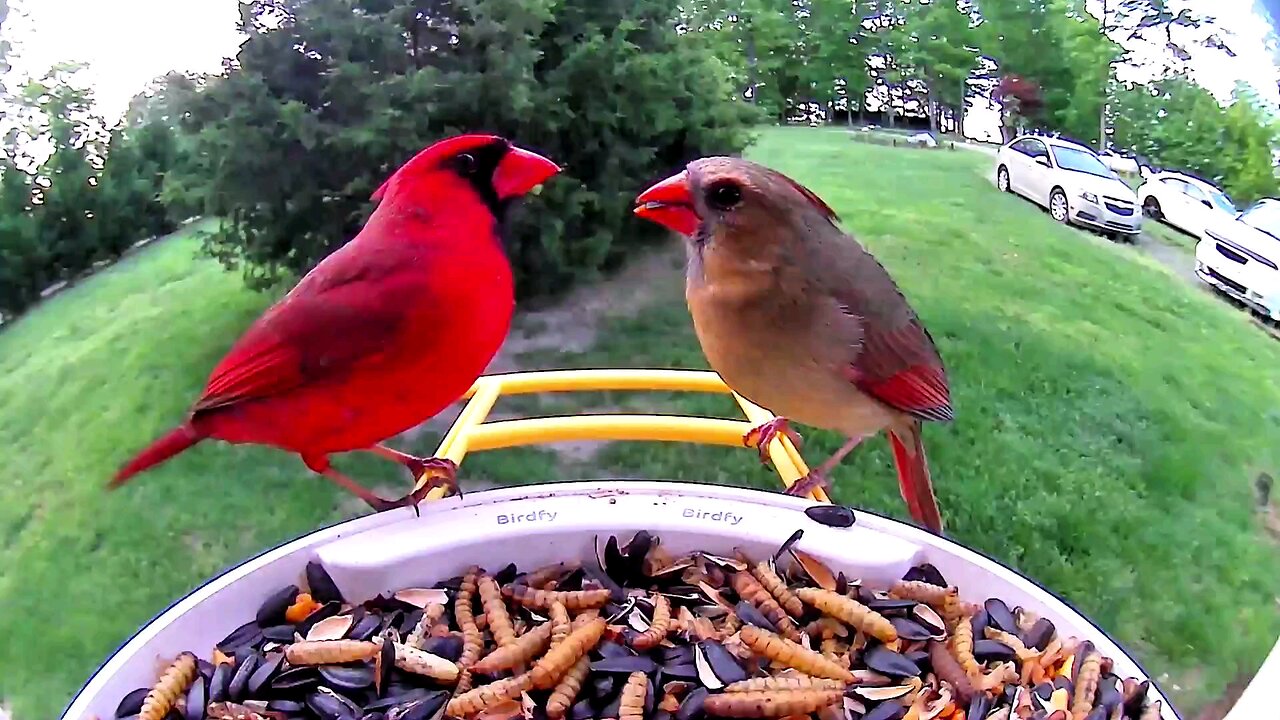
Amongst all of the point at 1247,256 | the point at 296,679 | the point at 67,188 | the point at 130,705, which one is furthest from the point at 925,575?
the point at 67,188

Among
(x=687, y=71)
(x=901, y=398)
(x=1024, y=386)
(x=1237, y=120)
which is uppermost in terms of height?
(x=687, y=71)

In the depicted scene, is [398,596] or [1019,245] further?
[1019,245]

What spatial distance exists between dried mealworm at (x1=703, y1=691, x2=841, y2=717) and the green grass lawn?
0.78 m

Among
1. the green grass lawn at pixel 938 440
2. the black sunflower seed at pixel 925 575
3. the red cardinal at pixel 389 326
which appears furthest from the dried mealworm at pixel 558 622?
the green grass lawn at pixel 938 440

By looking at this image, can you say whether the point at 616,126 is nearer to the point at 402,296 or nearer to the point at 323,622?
the point at 402,296

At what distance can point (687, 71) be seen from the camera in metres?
1.42

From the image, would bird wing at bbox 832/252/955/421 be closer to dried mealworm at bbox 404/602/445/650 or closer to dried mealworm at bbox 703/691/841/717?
dried mealworm at bbox 703/691/841/717

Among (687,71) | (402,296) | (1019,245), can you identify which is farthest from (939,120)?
(402,296)

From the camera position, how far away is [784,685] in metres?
0.76

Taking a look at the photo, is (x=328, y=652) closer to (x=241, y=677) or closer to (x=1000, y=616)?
(x=241, y=677)

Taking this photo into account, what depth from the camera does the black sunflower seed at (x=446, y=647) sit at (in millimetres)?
820

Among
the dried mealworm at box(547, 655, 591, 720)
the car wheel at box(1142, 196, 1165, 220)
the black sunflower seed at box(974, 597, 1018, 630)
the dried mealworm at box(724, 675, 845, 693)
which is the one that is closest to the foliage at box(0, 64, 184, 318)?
the dried mealworm at box(547, 655, 591, 720)

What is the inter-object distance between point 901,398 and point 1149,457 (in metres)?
0.79

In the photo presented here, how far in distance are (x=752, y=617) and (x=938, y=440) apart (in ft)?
2.66
